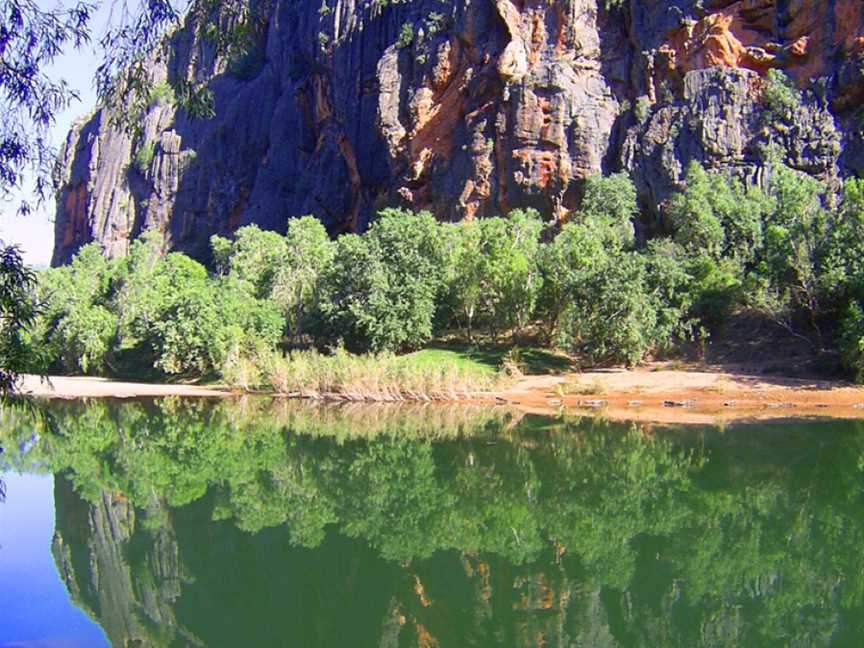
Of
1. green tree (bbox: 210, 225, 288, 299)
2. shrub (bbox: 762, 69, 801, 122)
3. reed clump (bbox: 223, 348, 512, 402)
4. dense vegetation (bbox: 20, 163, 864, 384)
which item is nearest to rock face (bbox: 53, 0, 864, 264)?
shrub (bbox: 762, 69, 801, 122)

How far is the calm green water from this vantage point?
10.9 meters

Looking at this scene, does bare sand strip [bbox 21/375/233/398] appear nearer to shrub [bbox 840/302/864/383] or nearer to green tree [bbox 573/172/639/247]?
green tree [bbox 573/172/639/247]

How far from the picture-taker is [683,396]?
103ft

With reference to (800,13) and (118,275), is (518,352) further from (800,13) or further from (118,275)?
(118,275)

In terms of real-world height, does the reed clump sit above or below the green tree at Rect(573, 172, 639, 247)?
below

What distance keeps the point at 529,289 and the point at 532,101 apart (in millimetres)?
17453

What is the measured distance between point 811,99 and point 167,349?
117ft

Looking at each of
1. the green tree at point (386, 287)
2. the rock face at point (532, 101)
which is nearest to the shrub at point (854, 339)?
the rock face at point (532, 101)

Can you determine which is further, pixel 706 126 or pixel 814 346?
pixel 706 126

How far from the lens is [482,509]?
1678 cm

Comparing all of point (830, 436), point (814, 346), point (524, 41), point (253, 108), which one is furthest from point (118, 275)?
point (830, 436)

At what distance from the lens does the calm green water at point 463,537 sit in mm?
10859

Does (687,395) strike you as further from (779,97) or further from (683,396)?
(779,97)

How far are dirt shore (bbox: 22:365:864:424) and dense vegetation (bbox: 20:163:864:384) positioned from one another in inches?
60.6
